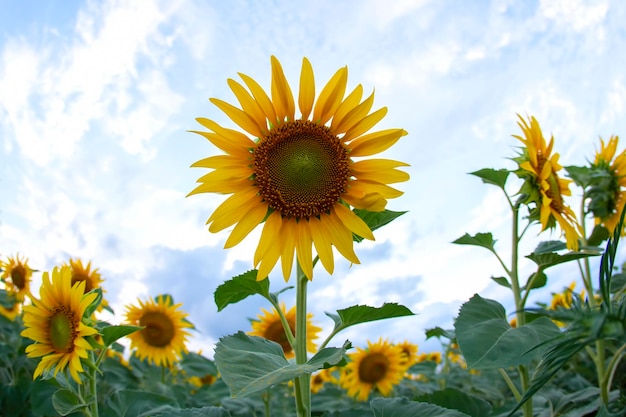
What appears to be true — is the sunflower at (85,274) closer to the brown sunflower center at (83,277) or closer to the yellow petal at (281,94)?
the brown sunflower center at (83,277)

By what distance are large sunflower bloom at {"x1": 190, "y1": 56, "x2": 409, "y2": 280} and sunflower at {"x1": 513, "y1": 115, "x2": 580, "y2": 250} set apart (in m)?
0.97

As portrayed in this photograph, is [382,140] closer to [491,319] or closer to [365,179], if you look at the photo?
[365,179]

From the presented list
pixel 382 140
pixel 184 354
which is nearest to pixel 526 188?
pixel 382 140

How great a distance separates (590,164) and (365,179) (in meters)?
1.97

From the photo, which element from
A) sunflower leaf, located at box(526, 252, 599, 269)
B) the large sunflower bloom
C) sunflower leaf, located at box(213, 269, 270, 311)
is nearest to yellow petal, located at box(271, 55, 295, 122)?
the large sunflower bloom

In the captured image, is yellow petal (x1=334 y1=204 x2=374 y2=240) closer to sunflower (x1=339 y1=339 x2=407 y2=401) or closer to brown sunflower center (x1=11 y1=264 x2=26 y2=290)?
sunflower (x1=339 y1=339 x2=407 y2=401)

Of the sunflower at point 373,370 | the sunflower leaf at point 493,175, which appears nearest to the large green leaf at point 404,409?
the sunflower leaf at point 493,175

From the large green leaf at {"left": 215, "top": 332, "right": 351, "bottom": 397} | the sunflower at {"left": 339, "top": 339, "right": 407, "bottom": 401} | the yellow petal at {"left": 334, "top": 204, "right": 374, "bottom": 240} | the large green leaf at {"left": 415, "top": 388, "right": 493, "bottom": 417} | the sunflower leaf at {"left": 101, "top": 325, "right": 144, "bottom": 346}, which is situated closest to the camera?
the large green leaf at {"left": 215, "top": 332, "right": 351, "bottom": 397}

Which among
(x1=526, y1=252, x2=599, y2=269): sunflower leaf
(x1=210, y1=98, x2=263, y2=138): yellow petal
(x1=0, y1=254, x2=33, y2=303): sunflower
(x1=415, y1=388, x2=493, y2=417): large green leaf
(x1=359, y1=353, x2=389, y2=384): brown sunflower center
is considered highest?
(x1=0, y1=254, x2=33, y2=303): sunflower

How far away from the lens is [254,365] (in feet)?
4.74

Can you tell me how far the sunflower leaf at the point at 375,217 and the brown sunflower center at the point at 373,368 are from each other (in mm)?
3134

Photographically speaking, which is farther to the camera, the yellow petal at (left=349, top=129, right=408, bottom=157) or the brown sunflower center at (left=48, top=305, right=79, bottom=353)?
the brown sunflower center at (left=48, top=305, right=79, bottom=353)

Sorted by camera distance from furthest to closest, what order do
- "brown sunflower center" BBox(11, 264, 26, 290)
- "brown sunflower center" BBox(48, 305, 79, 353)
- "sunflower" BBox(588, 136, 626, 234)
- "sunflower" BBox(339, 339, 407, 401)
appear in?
"brown sunflower center" BBox(11, 264, 26, 290)
"sunflower" BBox(339, 339, 407, 401)
"sunflower" BBox(588, 136, 626, 234)
"brown sunflower center" BBox(48, 305, 79, 353)

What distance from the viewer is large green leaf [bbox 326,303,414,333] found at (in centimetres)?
165
